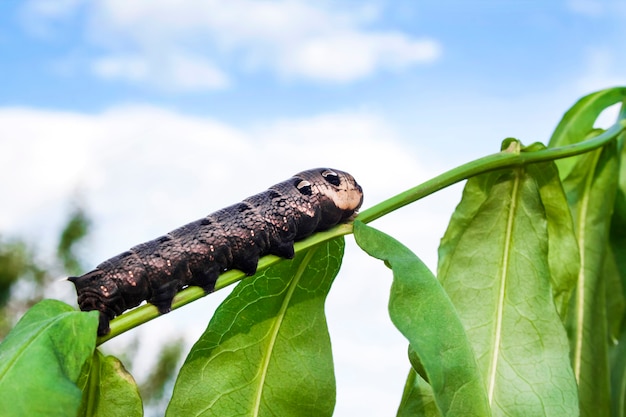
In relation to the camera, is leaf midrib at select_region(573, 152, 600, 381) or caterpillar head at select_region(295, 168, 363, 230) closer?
caterpillar head at select_region(295, 168, 363, 230)

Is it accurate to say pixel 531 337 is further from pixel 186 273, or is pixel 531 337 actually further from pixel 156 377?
pixel 156 377

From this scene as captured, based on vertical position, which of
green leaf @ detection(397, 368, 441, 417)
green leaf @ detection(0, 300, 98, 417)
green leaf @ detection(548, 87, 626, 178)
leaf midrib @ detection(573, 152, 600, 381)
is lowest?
green leaf @ detection(397, 368, 441, 417)

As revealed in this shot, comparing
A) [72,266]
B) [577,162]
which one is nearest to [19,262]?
[72,266]

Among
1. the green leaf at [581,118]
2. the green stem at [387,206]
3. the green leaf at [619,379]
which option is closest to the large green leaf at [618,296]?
the green leaf at [619,379]

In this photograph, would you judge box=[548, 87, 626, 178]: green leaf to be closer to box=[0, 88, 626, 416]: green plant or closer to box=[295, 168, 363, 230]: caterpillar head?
box=[0, 88, 626, 416]: green plant

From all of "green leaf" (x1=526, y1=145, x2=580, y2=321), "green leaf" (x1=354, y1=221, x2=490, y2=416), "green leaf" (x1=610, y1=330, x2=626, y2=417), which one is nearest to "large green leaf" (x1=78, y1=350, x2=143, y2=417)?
"green leaf" (x1=354, y1=221, x2=490, y2=416)
